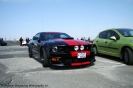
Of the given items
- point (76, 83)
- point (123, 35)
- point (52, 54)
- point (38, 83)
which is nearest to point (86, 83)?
point (76, 83)

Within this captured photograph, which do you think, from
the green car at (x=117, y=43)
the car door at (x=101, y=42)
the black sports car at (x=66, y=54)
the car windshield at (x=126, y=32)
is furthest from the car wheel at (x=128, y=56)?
the car door at (x=101, y=42)

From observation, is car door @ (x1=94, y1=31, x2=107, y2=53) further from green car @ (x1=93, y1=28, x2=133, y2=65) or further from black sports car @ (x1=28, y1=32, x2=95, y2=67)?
black sports car @ (x1=28, y1=32, x2=95, y2=67)

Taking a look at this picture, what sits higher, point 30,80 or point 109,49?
point 109,49

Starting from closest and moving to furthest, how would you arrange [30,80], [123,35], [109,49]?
[30,80], [123,35], [109,49]

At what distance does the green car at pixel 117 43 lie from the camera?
4.71 m

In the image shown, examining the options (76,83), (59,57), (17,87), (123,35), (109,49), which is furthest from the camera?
(109,49)

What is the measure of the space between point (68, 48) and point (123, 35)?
8.14ft

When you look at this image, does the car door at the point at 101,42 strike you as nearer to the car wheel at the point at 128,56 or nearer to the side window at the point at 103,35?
the side window at the point at 103,35

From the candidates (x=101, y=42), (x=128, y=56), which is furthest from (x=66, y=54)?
(x=101, y=42)

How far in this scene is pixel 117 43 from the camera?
206 inches

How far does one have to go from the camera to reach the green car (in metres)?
4.71

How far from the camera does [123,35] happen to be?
5.25m

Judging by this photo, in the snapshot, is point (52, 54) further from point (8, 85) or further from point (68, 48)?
point (8, 85)

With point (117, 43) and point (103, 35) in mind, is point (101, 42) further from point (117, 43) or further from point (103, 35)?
point (117, 43)
